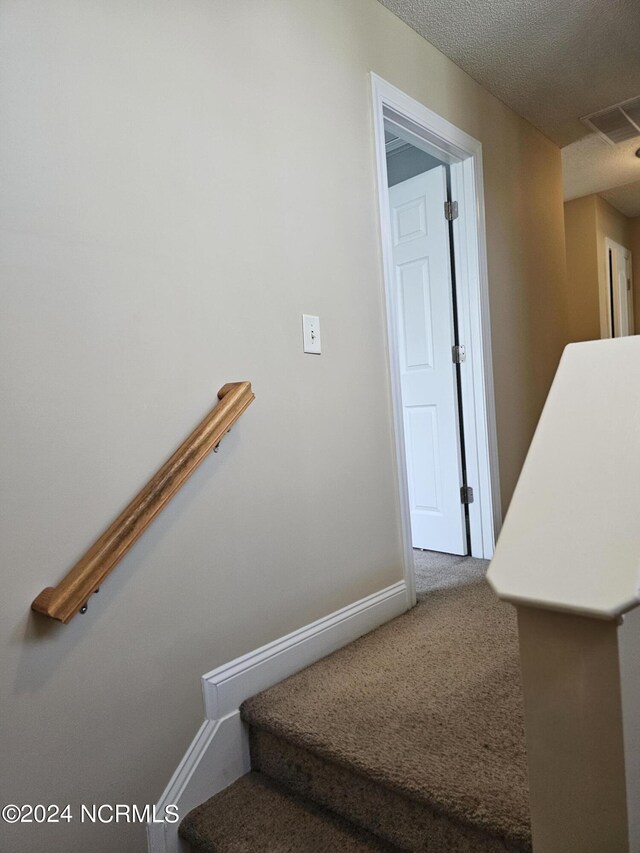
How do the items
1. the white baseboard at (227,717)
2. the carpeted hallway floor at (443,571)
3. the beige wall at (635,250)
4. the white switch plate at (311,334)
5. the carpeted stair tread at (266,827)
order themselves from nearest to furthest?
the carpeted stair tread at (266,827)
the white baseboard at (227,717)
the white switch plate at (311,334)
the carpeted hallway floor at (443,571)
the beige wall at (635,250)

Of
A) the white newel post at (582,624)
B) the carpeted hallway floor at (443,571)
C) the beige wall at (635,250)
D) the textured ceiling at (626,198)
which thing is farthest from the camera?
the beige wall at (635,250)

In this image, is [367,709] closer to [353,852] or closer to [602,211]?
[353,852]

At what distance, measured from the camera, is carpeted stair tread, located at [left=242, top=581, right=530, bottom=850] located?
1.14 m

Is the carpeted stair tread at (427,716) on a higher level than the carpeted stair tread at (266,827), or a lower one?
higher

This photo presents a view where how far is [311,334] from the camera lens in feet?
6.00

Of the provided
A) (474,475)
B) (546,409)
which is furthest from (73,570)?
(474,475)

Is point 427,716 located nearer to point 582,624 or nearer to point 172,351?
point 582,624

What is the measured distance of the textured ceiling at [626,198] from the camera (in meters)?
4.50

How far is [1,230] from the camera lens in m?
1.15

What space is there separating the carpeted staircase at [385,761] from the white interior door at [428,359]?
3.77ft

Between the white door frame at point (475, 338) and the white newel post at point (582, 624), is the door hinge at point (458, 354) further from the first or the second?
the white newel post at point (582, 624)

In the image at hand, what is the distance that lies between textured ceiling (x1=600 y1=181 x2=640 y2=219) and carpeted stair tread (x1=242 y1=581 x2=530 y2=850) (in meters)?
3.94

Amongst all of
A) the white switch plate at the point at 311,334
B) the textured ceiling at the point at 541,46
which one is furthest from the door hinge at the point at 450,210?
the white switch plate at the point at 311,334

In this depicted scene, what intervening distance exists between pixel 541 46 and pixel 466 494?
6.62ft
